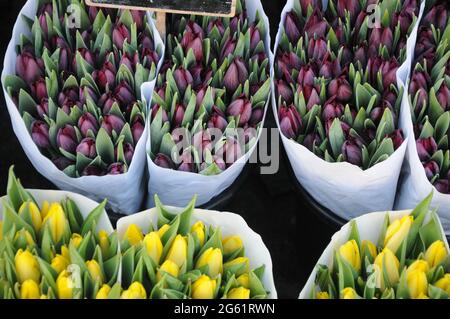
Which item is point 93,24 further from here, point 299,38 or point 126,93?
point 299,38

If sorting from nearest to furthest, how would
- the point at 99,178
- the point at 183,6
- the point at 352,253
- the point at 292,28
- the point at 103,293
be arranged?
the point at 103,293
the point at 352,253
the point at 99,178
the point at 183,6
the point at 292,28

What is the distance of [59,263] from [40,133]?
37 centimetres

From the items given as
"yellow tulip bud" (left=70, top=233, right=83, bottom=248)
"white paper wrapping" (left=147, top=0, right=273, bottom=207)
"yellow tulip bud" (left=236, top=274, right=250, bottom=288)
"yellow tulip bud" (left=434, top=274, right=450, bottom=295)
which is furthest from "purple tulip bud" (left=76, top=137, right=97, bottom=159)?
"yellow tulip bud" (left=434, top=274, right=450, bottom=295)

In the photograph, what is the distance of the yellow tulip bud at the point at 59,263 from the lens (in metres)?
1.19

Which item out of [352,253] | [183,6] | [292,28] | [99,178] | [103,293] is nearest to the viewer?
[103,293]

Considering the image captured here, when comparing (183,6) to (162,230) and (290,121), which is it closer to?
(290,121)

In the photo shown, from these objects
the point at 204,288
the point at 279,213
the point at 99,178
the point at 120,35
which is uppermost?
the point at 120,35

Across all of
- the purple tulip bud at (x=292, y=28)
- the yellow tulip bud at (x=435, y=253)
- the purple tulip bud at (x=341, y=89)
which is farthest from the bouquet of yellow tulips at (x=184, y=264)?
the purple tulip bud at (x=292, y=28)

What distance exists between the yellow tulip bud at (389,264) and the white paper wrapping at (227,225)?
211 mm

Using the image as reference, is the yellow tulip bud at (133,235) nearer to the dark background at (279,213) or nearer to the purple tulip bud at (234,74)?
the dark background at (279,213)

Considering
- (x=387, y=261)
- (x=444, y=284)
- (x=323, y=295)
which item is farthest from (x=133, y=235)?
(x=444, y=284)

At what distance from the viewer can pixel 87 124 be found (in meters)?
1.44
